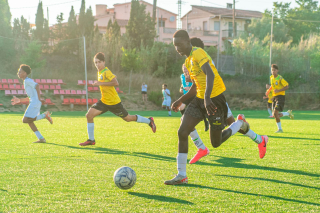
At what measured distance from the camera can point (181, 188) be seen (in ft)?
13.5

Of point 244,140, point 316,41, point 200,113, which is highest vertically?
point 316,41

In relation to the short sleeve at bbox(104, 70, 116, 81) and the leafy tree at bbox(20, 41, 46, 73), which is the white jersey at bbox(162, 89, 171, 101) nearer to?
the leafy tree at bbox(20, 41, 46, 73)

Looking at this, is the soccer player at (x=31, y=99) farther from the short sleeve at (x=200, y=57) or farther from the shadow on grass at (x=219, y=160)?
the short sleeve at (x=200, y=57)

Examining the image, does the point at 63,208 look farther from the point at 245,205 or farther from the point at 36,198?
the point at 245,205

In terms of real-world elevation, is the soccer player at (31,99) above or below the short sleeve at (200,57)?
below

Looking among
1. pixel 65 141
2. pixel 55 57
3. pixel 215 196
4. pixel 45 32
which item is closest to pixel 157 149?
pixel 65 141

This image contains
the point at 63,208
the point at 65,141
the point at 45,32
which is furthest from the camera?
the point at 45,32

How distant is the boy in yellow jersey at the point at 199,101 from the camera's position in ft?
14.0

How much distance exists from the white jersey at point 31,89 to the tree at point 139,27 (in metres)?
33.3

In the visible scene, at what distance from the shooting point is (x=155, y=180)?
4.49m

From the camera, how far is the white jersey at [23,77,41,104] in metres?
8.20

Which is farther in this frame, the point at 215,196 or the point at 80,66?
the point at 80,66

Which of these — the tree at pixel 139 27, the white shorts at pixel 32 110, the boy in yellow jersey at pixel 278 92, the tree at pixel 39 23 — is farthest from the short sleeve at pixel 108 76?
the tree at pixel 39 23

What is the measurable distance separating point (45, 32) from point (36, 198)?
4333cm
